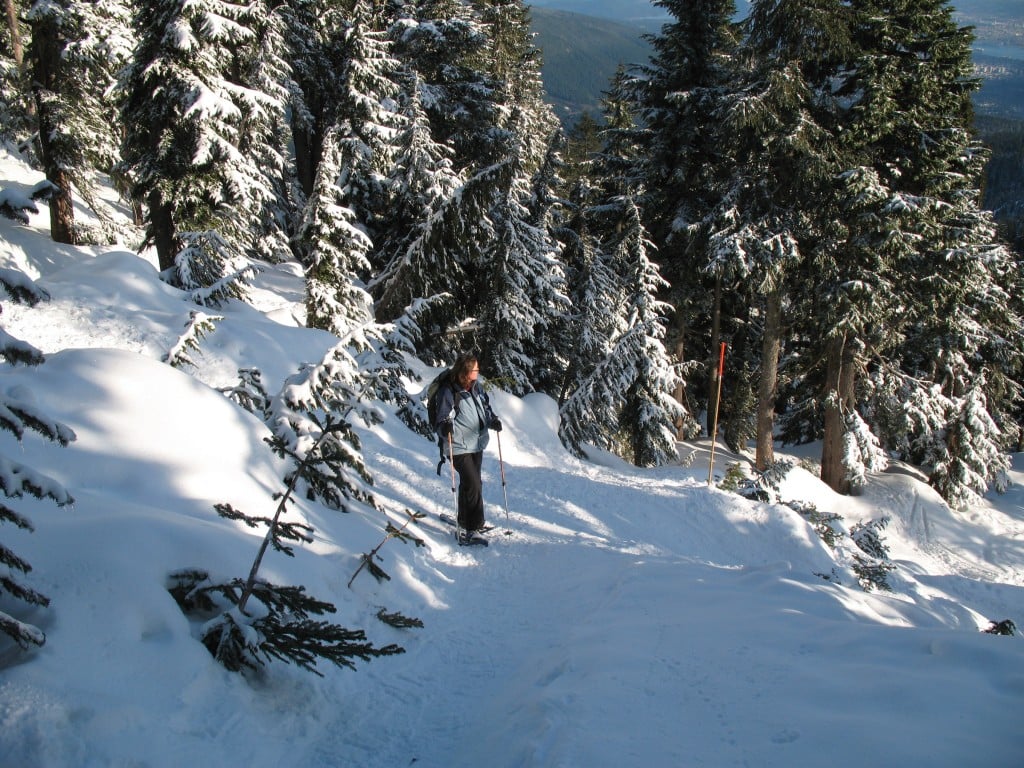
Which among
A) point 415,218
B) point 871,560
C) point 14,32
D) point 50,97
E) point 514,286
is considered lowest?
point 871,560

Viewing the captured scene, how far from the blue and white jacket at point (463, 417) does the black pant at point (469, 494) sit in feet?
0.35

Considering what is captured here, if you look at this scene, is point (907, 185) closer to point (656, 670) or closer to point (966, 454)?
point (966, 454)

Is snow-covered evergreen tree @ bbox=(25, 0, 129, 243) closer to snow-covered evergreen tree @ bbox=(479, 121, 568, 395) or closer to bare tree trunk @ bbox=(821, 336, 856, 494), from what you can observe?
snow-covered evergreen tree @ bbox=(479, 121, 568, 395)

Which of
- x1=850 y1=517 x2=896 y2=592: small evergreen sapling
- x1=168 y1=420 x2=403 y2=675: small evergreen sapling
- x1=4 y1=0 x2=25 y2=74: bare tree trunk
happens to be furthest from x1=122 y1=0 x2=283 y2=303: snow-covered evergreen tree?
x1=850 y1=517 x2=896 y2=592: small evergreen sapling

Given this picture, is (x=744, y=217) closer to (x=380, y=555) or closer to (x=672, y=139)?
(x=672, y=139)

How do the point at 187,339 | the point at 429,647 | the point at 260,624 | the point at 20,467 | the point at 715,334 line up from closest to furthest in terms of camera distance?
the point at 20,467, the point at 260,624, the point at 429,647, the point at 187,339, the point at 715,334

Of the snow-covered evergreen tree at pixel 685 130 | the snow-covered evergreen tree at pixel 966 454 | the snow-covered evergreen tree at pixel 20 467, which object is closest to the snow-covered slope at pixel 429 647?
the snow-covered evergreen tree at pixel 20 467

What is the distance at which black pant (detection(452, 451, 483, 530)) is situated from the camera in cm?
639

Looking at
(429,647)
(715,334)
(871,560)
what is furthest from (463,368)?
(715,334)

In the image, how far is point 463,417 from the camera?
6430mm

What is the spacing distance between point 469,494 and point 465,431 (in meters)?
0.68

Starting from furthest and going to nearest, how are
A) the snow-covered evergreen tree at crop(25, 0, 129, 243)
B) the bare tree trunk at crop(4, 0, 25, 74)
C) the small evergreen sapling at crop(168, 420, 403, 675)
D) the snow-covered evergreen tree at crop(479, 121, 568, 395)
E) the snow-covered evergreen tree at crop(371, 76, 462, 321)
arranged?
the bare tree trunk at crop(4, 0, 25, 74)
the snow-covered evergreen tree at crop(25, 0, 129, 243)
the snow-covered evergreen tree at crop(479, 121, 568, 395)
the snow-covered evergreen tree at crop(371, 76, 462, 321)
the small evergreen sapling at crop(168, 420, 403, 675)

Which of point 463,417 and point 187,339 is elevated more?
point 187,339

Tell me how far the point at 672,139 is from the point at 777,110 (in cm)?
370
